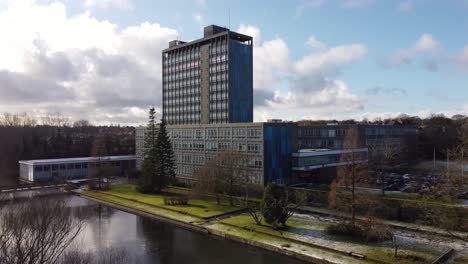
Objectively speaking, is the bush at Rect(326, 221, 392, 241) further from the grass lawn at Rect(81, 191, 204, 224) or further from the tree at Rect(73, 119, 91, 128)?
the tree at Rect(73, 119, 91, 128)

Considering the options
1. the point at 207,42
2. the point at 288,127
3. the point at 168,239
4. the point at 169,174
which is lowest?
the point at 168,239

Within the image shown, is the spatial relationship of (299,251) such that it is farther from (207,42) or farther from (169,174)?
(207,42)

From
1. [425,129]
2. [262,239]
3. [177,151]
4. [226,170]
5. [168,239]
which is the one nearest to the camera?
[262,239]

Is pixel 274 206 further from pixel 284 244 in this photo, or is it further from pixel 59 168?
pixel 59 168

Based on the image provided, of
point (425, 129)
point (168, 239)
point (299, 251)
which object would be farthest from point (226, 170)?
point (425, 129)

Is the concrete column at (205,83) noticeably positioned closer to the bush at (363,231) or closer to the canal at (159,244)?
the canal at (159,244)

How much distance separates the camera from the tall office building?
7531 cm

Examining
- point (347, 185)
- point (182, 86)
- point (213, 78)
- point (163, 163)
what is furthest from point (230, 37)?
point (347, 185)

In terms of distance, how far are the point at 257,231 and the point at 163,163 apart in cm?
Result: 2733

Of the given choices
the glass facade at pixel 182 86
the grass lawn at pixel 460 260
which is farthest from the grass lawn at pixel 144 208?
the glass facade at pixel 182 86

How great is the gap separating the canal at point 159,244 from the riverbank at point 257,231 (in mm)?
941

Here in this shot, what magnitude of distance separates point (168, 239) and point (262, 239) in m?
9.07

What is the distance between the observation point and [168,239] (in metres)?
32.3

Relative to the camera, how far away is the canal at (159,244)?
27000 mm
